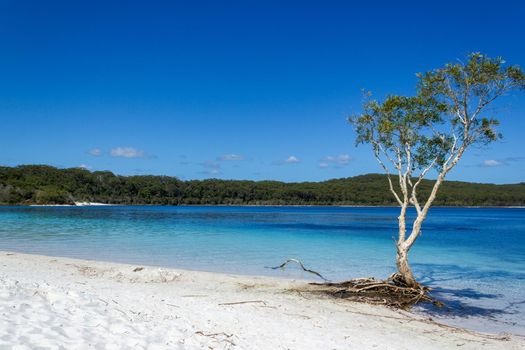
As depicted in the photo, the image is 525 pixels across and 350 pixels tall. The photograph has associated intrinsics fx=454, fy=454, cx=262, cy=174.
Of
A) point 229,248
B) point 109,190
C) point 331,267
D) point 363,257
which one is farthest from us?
point 109,190

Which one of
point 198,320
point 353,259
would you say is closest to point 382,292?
point 198,320

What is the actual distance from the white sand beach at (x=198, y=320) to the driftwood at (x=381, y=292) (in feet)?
1.99

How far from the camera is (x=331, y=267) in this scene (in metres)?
18.1

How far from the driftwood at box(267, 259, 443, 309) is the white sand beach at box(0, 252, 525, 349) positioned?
0.61 meters

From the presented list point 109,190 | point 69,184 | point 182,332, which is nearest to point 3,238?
point 182,332

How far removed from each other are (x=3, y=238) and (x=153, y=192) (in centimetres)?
11831

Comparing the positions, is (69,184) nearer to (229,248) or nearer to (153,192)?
(153,192)

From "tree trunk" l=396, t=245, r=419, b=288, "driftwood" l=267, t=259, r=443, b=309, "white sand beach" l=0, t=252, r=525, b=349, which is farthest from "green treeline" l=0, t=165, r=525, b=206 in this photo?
"white sand beach" l=0, t=252, r=525, b=349

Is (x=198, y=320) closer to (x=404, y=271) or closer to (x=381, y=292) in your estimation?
(x=381, y=292)

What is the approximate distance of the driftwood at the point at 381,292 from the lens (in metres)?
11.5

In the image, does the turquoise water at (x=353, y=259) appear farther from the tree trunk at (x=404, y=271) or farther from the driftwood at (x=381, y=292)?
the tree trunk at (x=404, y=271)

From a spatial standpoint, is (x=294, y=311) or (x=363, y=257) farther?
(x=363, y=257)

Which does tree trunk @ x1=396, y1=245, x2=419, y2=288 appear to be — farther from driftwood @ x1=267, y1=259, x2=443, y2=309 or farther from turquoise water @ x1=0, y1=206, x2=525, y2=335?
turquoise water @ x1=0, y1=206, x2=525, y2=335

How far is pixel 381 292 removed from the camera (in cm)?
1211
